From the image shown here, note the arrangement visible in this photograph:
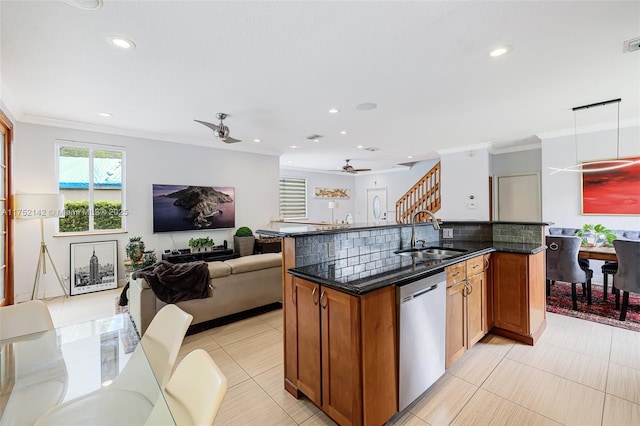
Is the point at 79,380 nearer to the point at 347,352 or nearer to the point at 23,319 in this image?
the point at 23,319

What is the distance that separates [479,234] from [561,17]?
2.20 meters

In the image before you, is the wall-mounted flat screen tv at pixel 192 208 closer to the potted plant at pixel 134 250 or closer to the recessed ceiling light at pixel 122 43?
the potted plant at pixel 134 250

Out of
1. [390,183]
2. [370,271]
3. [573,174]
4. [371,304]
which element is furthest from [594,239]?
[390,183]

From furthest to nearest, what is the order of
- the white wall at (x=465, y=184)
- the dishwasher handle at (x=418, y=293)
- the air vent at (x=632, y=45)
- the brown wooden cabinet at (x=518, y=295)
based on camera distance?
the white wall at (x=465, y=184)
the brown wooden cabinet at (x=518, y=295)
the air vent at (x=632, y=45)
the dishwasher handle at (x=418, y=293)

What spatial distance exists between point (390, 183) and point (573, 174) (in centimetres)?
559

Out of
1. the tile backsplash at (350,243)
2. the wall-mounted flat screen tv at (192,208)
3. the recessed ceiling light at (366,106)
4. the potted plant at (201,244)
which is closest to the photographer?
the tile backsplash at (350,243)

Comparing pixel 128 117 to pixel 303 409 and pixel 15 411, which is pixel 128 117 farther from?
pixel 303 409

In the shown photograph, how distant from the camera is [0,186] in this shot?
3.78 metres

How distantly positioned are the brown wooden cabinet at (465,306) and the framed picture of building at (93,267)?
5.29m

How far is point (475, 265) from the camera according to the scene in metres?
2.57

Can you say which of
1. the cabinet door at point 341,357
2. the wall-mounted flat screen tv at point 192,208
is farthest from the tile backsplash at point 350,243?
the wall-mounted flat screen tv at point 192,208

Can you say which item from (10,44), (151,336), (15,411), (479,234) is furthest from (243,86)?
(479,234)

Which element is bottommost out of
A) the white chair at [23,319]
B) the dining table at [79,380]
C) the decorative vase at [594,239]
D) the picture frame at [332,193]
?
the dining table at [79,380]

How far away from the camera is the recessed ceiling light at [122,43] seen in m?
2.27
